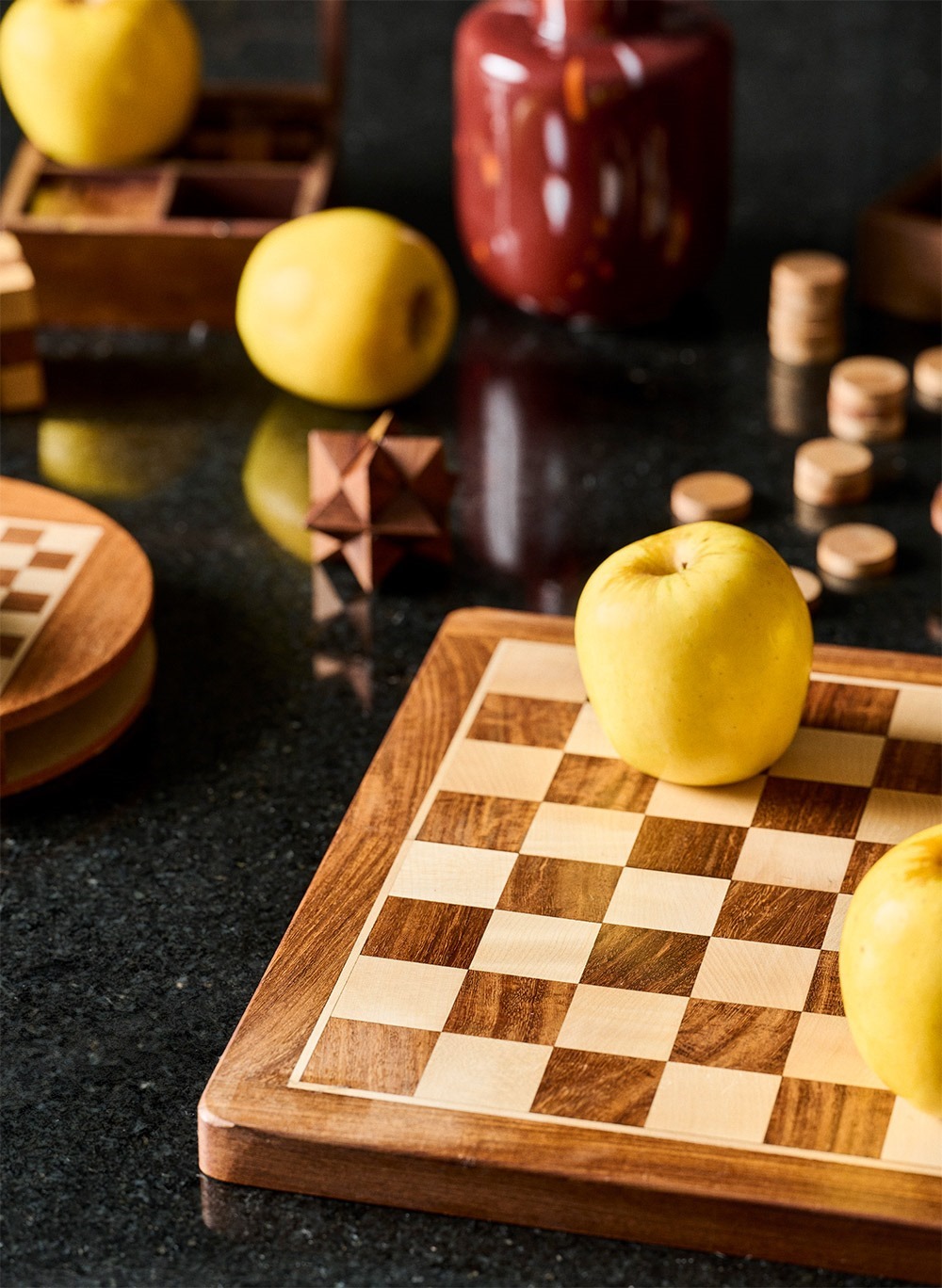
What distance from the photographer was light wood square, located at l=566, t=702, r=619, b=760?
849 millimetres

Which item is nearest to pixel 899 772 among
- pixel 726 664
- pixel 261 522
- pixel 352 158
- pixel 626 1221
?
pixel 726 664

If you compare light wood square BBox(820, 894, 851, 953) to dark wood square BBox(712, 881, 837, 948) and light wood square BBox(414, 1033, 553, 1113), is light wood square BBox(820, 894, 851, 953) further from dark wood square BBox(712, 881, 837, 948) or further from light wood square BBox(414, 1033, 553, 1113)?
light wood square BBox(414, 1033, 553, 1113)

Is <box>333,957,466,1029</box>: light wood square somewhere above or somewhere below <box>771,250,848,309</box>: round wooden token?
above

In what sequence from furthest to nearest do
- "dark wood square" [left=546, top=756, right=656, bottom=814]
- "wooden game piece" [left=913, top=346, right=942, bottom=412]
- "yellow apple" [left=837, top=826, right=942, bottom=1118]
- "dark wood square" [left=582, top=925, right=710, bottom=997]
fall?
"wooden game piece" [left=913, top=346, right=942, bottom=412]
"dark wood square" [left=546, top=756, right=656, bottom=814]
"dark wood square" [left=582, top=925, right=710, bottom=997]
"yellow apple" [left=837, top=826, right=942, bottom=1118]

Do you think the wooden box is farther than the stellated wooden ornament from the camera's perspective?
Yes

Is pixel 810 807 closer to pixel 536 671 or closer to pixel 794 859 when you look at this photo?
pixel 794 859

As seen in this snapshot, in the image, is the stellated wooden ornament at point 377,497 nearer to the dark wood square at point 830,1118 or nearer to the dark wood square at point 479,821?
the dark wood square at point 479,821

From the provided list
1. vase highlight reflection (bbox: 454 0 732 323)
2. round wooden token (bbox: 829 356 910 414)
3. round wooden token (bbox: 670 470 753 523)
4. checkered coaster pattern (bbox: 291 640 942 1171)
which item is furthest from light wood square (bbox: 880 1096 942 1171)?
vase highlight reflection (bbox: 454 0 732 323)

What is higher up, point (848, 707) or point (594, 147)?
Answer: point (594, 147)

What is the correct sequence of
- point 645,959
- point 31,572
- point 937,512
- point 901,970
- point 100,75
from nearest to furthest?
point 901,970 → point 645,959 → point 31,572 → point 937,512 → point 100,75

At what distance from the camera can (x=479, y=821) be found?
804 millimetres

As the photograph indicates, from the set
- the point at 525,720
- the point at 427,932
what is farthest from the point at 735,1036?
the point at 525,720

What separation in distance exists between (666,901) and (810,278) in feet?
2.10

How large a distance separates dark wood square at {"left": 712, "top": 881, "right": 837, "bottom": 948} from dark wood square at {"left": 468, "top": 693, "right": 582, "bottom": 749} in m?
0.14
